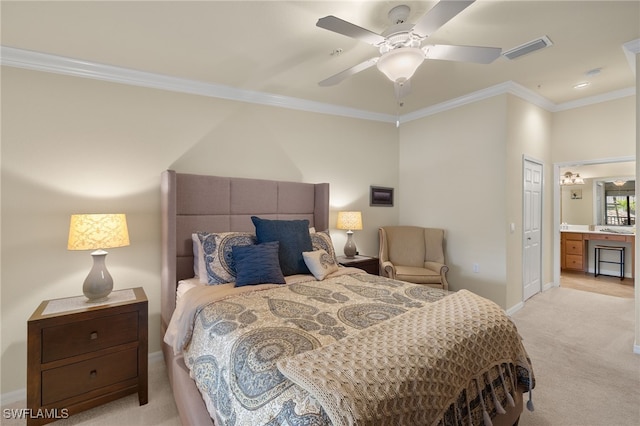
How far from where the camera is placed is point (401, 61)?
5.99ft

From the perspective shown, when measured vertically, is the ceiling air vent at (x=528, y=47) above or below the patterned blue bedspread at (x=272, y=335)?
above

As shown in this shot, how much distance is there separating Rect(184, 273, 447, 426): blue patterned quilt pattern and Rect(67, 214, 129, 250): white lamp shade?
970 mm

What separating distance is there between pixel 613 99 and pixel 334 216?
394 cm

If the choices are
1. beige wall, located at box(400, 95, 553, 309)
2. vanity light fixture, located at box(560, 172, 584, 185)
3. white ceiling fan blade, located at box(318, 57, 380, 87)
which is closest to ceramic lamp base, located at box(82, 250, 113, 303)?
white ceiling fan blade, located at box(318, 57, 380, 87)

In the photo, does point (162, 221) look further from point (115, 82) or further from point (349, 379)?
point (349, 379)

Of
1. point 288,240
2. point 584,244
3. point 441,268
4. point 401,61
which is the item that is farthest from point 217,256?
point 584,244

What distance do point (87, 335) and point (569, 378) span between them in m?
3.65

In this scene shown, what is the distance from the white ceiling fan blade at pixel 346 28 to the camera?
61.4 inches

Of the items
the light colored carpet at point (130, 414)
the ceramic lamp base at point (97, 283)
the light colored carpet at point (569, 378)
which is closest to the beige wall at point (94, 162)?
the ceramic lamp base at point (97, 283)

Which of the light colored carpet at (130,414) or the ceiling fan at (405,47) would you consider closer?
the ceiling fan at (405,47)

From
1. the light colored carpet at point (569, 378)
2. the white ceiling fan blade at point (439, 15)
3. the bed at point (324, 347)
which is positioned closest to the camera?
the bed at point (324, 347)

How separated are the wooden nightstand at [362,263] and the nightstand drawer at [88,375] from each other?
219 cm

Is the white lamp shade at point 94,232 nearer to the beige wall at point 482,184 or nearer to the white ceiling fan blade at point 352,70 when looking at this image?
the white ceiling fan blade at point 352,70

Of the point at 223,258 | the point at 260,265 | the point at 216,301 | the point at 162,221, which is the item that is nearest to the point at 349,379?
the point at 216,301
